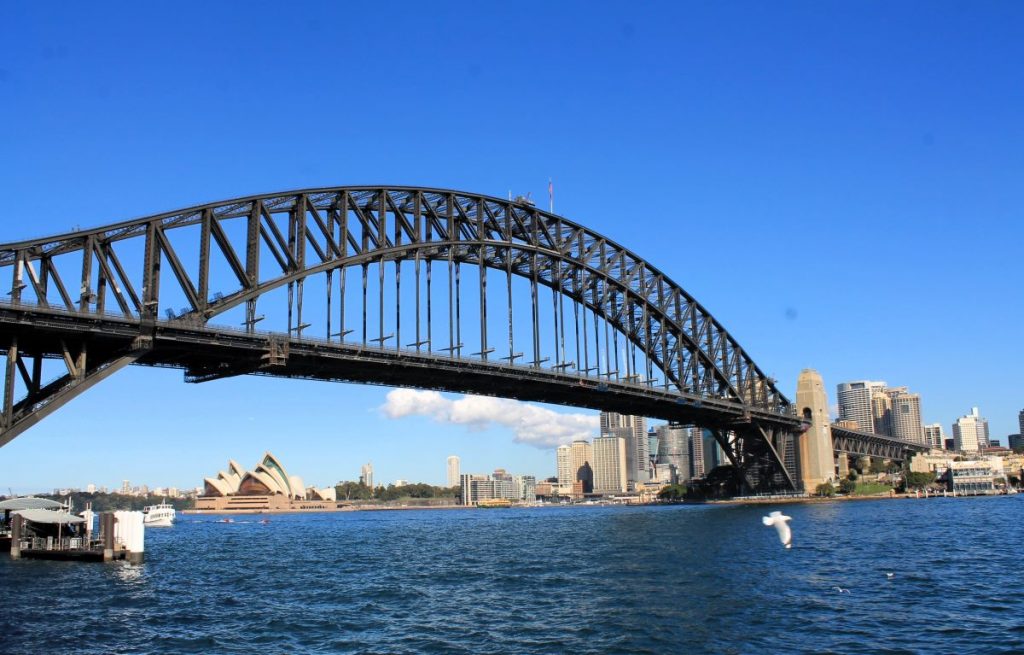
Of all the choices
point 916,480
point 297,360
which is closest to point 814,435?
point 916,480

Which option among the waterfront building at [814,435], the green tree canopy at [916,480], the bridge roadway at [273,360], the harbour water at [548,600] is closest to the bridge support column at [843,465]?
the green tree canopy at [916,480]

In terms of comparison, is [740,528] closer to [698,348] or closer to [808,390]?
[698,348]

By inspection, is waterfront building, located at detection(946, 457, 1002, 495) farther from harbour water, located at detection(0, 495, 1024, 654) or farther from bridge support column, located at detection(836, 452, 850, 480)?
harbour water, located at detection(0, 495, 1024, 654)

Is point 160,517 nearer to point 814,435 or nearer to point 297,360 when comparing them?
point 297,360

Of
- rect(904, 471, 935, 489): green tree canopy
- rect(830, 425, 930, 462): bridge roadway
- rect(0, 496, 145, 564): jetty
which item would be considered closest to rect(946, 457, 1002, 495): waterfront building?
rect(904, 471, 935, 489): green tree canopy

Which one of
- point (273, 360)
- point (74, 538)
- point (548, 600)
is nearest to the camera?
point (548, 600)

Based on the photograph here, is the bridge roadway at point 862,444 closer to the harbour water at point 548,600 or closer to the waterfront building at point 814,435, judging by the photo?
the waterfront building at point 814,435
